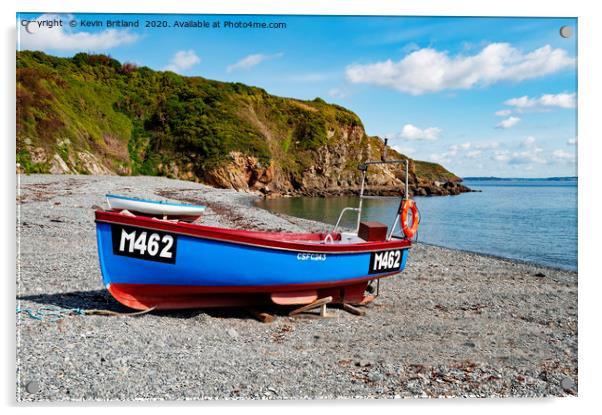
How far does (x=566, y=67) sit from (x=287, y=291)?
13.9ft

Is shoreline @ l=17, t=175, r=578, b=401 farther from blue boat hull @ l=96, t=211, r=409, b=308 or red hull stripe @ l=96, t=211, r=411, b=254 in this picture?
red hull stripe @ l=96, t=211, r=411, b=254

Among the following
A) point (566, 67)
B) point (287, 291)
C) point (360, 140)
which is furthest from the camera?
point (360, 140)

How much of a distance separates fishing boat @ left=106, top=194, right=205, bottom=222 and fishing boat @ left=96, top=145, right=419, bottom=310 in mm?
184

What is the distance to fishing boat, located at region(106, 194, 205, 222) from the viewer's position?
588cm

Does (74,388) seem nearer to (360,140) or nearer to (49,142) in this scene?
(49,142)

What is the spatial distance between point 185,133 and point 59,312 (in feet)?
118

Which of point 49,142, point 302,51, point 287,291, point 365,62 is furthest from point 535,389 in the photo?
point 49,142

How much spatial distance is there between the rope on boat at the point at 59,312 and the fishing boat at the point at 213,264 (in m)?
0.21

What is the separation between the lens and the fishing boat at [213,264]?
5602 mm

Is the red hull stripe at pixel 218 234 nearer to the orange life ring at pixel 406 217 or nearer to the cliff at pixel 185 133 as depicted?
the orange life ring at pixel 406 217

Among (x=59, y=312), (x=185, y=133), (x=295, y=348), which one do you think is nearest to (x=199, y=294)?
(x=295, y=348)

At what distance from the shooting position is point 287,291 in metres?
6.55

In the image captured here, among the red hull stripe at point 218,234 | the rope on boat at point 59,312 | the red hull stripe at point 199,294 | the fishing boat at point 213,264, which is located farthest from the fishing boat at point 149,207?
the rope on boat at point 59,312

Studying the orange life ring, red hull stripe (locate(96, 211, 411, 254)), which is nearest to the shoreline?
red hull stripe (locate(96, 211, 411, 254))
